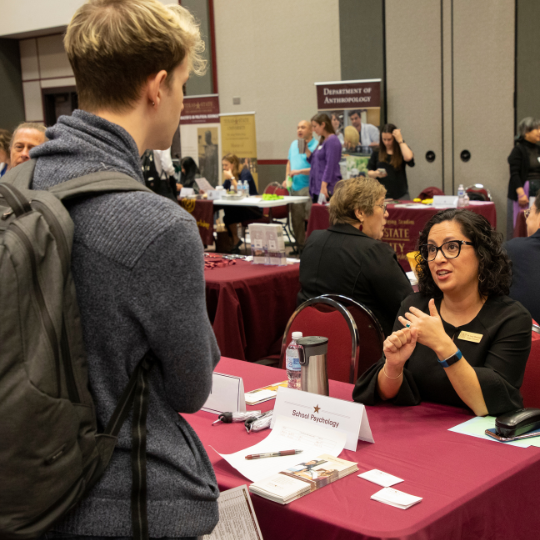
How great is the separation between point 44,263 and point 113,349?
144mm

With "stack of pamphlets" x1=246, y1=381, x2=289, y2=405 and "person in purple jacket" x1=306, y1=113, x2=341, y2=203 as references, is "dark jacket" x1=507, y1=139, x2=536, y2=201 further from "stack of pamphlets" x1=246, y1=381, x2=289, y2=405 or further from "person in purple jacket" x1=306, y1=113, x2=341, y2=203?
"stack of pamphlets" x1=246, y1=381, x2=289, y2=405

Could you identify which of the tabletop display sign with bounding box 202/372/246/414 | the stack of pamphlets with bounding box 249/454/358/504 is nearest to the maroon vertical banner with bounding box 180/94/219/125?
the tabletop display sign with bounding box 202/372/246/414

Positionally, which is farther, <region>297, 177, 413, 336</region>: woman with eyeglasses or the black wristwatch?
<region>297, 177, 413, 336</region>: woman with eyeglasses

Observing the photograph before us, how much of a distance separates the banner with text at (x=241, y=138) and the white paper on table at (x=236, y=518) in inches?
363

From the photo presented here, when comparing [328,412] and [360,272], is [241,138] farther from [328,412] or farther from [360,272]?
[328,412]

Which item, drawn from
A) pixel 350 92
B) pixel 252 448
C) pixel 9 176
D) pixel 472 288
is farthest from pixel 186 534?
pixel 350 92

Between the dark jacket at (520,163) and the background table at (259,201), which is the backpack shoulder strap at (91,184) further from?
the dark jacket at (520,163)

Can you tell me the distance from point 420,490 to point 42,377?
854 millimetres

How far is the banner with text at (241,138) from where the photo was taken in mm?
10484

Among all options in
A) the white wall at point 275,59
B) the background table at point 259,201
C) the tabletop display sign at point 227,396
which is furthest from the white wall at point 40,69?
the tabletop display sign at point 227,396

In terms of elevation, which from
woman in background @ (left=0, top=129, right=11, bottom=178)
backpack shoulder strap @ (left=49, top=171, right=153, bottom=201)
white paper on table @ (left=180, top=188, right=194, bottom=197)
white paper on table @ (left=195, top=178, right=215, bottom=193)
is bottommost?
white paper on table @ (left=180, top=188, right=194, bottom=197)

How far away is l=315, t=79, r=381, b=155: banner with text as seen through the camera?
346 inches

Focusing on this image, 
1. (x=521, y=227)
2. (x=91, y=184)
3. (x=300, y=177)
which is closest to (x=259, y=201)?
(x=300, y=177)

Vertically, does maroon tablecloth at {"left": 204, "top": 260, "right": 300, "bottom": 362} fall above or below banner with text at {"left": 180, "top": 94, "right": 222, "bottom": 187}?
below
